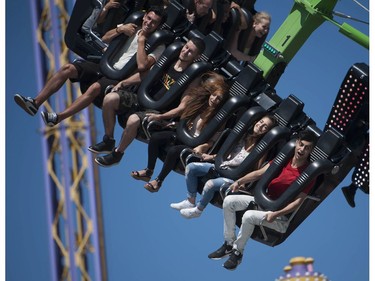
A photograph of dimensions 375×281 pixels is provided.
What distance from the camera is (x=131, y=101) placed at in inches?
551

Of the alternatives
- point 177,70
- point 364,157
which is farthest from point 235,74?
point 364,157

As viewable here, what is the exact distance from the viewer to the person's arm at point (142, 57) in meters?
14.0

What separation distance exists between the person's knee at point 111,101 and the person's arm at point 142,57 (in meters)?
0.29

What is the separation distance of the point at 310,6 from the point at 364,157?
8.11 ft

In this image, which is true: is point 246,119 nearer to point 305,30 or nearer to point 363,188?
point 363,188

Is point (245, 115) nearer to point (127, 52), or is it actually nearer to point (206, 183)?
point (206, 183)

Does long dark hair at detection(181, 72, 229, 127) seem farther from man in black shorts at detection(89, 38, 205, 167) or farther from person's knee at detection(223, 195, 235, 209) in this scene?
person's knee at detection(223, 195, 235, 209)

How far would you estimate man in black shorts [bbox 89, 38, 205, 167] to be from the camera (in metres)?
13.8

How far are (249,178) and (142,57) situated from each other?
4.79ft

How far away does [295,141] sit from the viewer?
42.8ft

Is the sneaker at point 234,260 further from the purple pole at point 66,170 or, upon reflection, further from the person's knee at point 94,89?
the purple pole at point 66,170

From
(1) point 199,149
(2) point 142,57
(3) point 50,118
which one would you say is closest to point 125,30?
(2) point 142,57
